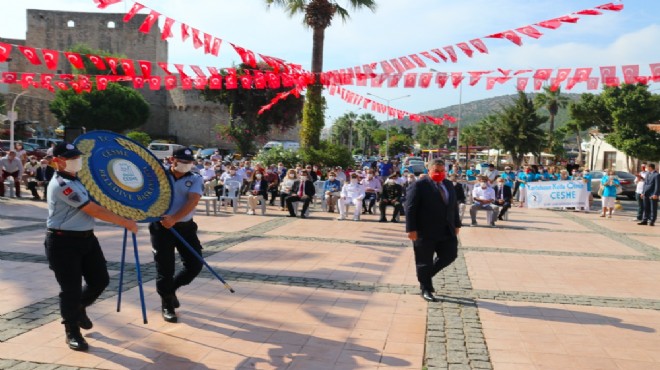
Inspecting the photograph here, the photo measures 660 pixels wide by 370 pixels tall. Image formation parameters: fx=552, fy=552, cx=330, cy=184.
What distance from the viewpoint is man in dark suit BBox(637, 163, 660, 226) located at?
1455cm

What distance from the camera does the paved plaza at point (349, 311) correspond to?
4605mm

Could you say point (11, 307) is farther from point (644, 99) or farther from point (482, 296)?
point (644, 99)

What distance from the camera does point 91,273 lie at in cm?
468

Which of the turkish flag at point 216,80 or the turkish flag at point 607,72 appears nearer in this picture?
the turkish flag at point 607,72

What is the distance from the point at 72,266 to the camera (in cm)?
443

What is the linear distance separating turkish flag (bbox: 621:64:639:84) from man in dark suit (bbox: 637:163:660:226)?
→ 4043 mm

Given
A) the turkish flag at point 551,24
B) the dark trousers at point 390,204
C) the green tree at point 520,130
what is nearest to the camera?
the turkish flag at point 551,24

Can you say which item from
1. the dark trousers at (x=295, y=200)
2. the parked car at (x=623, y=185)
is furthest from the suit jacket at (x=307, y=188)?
the parked car at (x=623, y=185)

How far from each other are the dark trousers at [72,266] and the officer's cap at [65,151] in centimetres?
65

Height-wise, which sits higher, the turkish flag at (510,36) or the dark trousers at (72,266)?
the turkish flag at (510,36)

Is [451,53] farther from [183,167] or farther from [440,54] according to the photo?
[183,167]

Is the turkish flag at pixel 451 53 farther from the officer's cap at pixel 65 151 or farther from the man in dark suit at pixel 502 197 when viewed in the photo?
the officer's cap at pixel 65 151

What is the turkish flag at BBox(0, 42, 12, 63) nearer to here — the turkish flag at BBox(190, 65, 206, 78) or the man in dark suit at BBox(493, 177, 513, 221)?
the turkish flag at BBox(190, 65, 206, 78)

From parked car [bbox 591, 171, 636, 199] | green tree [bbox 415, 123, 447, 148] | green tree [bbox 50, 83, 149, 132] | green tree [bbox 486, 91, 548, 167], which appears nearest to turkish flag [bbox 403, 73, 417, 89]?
parked car [bbox 591, 171, 636, 199]
